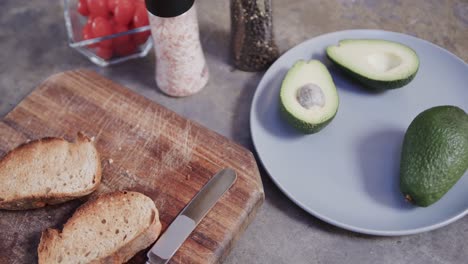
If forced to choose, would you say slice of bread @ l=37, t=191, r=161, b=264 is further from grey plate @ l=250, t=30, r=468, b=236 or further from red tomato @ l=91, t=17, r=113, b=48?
red tomato @ l=91, t=17, r=113, b=48

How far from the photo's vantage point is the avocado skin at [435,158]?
1.06 meters

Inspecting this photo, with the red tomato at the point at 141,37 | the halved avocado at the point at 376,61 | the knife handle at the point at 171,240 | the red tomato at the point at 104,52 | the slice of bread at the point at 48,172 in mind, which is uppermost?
the halved avocado at the point at 376,61

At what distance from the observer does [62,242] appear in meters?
1.04

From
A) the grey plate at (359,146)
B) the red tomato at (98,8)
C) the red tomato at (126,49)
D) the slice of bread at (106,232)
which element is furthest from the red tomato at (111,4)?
the slice of bread at (106,232)

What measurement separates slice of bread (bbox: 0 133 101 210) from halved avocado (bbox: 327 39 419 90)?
2.17ft

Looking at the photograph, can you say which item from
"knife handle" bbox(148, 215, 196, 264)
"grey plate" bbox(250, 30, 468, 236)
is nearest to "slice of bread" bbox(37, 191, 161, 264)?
"knife handle" bbox(148, 215, 196, 264)

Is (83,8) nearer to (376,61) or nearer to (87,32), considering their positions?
(87,32)

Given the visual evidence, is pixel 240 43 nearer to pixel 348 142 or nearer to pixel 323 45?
pixel 323 45

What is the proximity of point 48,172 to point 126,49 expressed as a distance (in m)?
0.51

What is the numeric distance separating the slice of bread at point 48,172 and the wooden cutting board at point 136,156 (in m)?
0.04

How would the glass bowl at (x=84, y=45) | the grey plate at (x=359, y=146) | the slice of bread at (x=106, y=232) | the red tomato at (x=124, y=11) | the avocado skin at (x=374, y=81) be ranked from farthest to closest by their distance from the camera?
the glass bowl at (x=84, y=45)
the red tomato at (x=124, y=11)
the avocado skin at (x=374, y=81)
the grey plate at (x=359, y=146)
the slice of bread at (x=106, y=232)

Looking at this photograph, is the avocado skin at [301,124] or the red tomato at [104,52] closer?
the avocado skin at [301,124]

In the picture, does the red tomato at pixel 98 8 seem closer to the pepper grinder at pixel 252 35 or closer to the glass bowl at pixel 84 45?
the glass bowl at pixel 84 45

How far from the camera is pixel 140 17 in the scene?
142 cm
